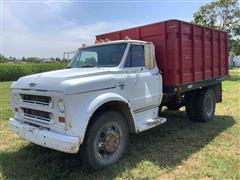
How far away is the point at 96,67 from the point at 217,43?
432 cm

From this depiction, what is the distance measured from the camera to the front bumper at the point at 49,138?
400cm

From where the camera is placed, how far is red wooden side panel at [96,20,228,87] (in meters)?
6.13

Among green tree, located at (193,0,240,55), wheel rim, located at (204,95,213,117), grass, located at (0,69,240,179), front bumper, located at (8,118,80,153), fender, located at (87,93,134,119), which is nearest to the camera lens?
front bumper, located at (8,118,80,153)

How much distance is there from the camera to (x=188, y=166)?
481 cm

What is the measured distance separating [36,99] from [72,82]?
84 centimetres

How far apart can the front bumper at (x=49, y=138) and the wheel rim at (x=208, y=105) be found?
5.02 meters

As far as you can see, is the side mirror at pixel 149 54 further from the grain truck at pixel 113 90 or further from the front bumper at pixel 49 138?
the front bumper at pixel 49 138

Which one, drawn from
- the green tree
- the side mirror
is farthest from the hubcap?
the green tree

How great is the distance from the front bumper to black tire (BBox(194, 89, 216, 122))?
4631 mm

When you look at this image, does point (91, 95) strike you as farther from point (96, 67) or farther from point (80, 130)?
point (96, 67)

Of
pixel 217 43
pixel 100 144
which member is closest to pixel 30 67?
pixel 217 43

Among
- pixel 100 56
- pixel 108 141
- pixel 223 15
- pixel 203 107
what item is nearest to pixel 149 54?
pixel 100 56

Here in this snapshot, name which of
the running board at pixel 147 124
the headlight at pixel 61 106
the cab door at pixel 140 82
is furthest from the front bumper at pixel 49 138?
the running board at pixel 147 124

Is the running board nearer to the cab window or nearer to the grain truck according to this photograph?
the grain truck
